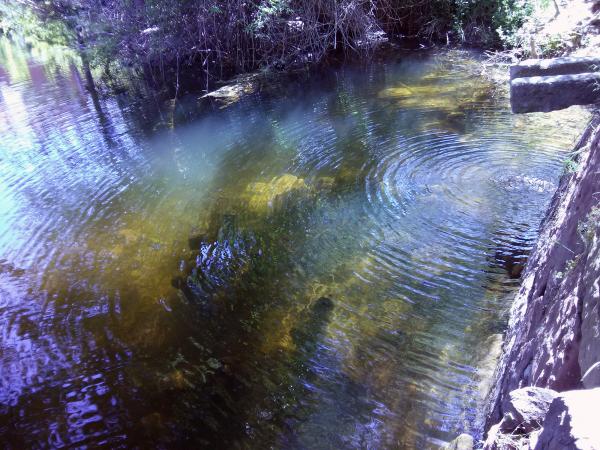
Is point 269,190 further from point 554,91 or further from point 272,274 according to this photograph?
point 554,91

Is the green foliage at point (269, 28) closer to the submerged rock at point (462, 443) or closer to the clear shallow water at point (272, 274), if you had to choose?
the clear shallow water at point (272, 274)

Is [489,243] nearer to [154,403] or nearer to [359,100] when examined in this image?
[154,403]

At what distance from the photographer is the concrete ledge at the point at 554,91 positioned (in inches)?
138

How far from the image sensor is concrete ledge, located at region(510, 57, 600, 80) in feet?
12.3

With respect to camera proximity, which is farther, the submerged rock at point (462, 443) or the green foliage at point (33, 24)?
the green foliage at point (33, 24)

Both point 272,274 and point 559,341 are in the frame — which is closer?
point 559,341

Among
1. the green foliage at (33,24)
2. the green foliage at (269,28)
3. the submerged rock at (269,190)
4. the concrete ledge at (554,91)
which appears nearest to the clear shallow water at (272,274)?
the submerged rock at (269,190)

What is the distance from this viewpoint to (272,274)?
16.2 feet

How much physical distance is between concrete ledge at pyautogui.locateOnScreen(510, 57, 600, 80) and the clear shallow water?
5.71 ft

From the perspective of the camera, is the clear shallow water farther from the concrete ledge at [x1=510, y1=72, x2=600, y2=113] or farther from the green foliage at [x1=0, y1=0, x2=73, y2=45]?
the green foliage at [x1=0, y1=0, x2=73, y2=45]

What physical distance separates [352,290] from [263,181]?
10.1 ft

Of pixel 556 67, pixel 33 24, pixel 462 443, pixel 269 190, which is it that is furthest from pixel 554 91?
pixel 33 24

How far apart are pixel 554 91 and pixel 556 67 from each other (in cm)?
51

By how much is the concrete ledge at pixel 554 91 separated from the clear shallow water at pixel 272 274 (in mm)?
1645
